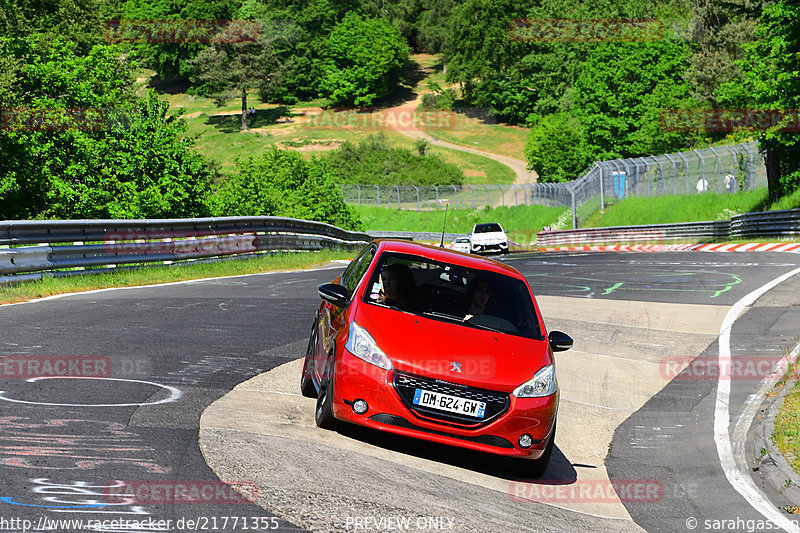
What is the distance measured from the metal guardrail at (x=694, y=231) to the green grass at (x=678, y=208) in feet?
12.5

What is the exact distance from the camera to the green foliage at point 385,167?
93.2 metres

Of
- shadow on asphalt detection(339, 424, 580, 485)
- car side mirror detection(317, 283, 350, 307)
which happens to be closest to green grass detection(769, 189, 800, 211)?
shadow on asphalt detection(339, 424, 580, 485)

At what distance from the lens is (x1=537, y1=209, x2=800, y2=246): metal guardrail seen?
35812 millimetres

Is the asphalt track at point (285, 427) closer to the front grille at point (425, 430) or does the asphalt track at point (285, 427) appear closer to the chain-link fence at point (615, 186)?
the front grille at point (425, 430)

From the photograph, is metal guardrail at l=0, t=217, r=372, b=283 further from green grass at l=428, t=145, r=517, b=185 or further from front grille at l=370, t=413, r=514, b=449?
green grass at l=428, t=145, r=517, b=185

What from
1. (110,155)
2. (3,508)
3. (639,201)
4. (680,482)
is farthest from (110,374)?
(639,201)

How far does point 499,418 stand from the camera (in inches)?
279

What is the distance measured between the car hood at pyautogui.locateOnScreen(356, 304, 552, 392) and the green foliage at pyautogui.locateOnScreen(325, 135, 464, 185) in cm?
8393

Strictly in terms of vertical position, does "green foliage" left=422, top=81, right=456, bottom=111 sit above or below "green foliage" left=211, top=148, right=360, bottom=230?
above

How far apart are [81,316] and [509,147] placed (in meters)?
108

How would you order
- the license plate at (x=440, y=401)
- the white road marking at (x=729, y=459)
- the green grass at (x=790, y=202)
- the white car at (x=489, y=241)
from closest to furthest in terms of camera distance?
the white road marking at (x=729, y=459) < the license plate at (x=440, y=401) < the green grass at (x=790, y=202) < the white car at (x=489, y=241)

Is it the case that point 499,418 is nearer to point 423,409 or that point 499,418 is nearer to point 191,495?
point 423,409

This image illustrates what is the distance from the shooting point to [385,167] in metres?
96.1

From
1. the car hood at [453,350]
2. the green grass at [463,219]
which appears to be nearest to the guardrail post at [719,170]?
the green grass at [463,219]
